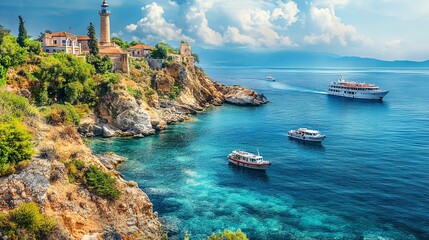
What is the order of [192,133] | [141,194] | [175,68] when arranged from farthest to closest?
[175,68]
[192,133]
[141,194]

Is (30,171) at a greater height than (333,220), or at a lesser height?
greater

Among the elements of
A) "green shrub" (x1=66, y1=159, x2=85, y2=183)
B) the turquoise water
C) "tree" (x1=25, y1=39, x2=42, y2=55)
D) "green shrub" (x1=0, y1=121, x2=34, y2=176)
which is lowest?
the turquoise water

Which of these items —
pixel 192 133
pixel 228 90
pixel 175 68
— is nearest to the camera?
pixel 192 133

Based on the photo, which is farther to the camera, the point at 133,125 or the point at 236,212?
the point at 133,125

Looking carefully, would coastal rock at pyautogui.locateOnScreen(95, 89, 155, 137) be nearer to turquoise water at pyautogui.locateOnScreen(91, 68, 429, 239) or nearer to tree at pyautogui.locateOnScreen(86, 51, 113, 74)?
turquoise water at pyautogui.locateOnScreen(91, 68, 429, 239)

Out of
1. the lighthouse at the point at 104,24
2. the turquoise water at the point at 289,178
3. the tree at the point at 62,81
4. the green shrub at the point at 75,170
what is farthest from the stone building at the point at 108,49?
the green shrub at the point at 75,170

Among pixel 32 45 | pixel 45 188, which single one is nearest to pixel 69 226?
pixel 45 188

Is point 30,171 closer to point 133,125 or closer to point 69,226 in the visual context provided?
point 69,226

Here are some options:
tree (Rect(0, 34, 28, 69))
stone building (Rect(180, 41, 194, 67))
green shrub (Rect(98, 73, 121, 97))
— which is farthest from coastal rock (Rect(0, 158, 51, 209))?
stone building (Rect(180, 41, 194, 67))
